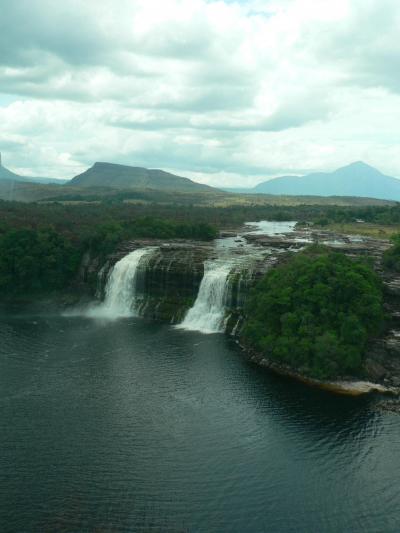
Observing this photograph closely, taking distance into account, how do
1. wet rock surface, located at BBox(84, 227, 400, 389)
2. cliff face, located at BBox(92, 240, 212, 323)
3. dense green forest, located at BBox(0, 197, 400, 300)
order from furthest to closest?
dense green forest, located at BBox(0, 197, 400, 300) → cliff face, located at BBox(92, 240, 212, 323) → wet rock surface, located at BBox(84, 227, 400, 389)

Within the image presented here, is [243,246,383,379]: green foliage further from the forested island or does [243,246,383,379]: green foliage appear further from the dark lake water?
the dark lake water

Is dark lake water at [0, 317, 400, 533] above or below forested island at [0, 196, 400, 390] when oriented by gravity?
below

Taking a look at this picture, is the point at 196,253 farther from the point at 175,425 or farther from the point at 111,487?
the point at 111,487

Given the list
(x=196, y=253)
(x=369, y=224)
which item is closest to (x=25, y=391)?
(x=196, y=253)

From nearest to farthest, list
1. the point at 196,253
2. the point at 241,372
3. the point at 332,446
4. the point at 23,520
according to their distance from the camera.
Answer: the point at 23,520 → the point at 332,446 → the point at 241,372 → the point at 196,253

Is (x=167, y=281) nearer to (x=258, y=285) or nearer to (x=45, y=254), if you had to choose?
(x=258, y=285)

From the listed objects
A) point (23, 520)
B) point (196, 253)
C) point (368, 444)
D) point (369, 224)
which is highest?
point (369, 224)

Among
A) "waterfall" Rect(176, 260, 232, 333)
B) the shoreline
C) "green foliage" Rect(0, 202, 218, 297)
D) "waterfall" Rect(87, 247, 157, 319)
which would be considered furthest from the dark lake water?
"green foliage" Rect(0, 202, 218, 297)
